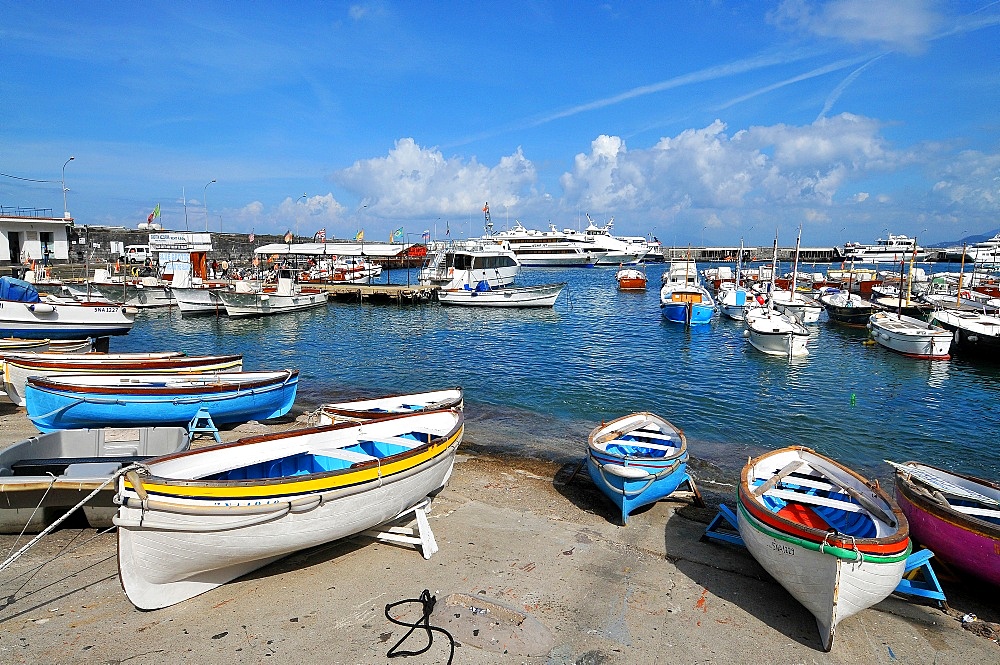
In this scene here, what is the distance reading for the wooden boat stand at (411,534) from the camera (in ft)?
25.5

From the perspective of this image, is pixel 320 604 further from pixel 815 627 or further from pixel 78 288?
pixel 78 288

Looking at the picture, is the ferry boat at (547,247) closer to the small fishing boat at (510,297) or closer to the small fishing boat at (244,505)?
the small fishing boat at (510,297)

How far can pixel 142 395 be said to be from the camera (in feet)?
40.3

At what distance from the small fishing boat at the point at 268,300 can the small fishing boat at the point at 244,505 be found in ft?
112

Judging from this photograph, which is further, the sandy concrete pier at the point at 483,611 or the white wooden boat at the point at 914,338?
the white wooden boat at the point at 914,338

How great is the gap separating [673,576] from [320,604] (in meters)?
4.44

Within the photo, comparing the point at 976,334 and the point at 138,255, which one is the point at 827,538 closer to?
the point at 976,334

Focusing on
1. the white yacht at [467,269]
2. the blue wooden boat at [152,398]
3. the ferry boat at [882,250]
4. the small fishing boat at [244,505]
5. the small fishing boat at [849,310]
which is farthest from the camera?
the ferry boat at [882,250]

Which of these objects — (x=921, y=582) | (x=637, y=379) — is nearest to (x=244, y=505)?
(x=921, y=582)

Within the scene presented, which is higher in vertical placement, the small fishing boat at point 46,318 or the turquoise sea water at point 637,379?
the small fishing boat at point 46,318

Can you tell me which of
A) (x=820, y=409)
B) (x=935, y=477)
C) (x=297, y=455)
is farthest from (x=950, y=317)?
(x=297, y=455)

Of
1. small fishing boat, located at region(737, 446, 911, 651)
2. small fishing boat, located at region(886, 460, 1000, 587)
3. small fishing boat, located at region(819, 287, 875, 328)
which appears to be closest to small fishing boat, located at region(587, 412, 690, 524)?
small fishing boat, located at region(737, 446, 911, 651)

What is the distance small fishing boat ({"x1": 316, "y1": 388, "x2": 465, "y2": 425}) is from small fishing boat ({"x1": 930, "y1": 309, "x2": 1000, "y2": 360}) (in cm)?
2602

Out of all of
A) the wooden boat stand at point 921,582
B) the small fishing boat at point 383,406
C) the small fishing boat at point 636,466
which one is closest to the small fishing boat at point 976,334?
the small fishing boat at point 636,466
